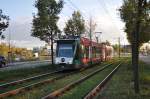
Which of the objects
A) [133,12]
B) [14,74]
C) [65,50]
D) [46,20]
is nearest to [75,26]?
[46,20]

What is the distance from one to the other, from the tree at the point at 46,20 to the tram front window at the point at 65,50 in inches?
302

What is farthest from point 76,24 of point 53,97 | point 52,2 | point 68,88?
point 53,97

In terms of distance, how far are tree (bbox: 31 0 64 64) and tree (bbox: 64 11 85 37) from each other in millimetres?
10680

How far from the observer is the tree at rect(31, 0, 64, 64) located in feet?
138

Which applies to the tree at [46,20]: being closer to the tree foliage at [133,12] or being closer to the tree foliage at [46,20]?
the tree foliage at [46,20]

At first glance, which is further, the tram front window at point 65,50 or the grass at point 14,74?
the tram front window at point 65,50

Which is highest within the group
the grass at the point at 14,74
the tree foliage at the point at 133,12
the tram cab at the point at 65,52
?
the tree foliage at the point at 133,12

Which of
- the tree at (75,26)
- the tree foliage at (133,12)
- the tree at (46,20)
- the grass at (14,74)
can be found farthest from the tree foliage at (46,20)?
the tree at (75,26)

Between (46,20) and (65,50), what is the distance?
8.29 m

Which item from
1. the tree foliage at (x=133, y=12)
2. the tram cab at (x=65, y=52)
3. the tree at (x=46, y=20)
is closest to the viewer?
the tree foliage at (x=133, y=12)

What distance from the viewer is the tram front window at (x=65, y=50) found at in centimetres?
3438

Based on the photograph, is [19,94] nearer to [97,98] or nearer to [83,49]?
[97,98]

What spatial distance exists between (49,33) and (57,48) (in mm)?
7792

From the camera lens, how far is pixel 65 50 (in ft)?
113
